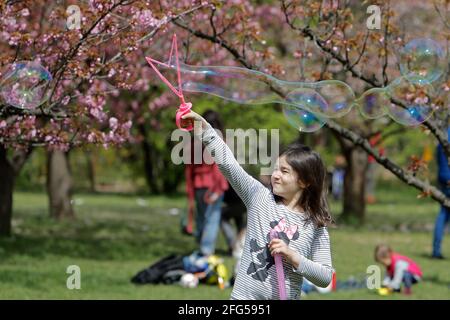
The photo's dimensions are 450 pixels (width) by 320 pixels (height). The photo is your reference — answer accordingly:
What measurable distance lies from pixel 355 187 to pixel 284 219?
13.4 meters

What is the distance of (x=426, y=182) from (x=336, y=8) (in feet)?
5.62

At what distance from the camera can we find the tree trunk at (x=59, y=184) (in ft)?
55.7

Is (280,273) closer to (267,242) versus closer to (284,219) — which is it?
(267,242)

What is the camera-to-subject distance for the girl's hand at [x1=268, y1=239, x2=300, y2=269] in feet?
14.5

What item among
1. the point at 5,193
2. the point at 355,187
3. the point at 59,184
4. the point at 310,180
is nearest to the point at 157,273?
the point at 5,193

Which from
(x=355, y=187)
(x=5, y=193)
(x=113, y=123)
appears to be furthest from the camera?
(x=355, y=187)

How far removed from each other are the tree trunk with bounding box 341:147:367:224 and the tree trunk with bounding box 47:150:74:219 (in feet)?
17.8

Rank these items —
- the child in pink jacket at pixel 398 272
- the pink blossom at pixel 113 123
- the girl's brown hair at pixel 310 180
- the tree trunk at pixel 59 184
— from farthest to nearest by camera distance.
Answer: the tree trunk at pixel 59 184
the child in pink jacket at pixel 398 272
the pink blossom at pixel 113 123
the girl's brown hair at pixel 310 180

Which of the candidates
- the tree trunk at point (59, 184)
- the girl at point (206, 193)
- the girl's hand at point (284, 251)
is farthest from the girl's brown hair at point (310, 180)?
the tree trunk at point (59, 184)

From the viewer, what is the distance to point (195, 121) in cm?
454

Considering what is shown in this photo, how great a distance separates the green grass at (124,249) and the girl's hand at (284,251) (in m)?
4.06

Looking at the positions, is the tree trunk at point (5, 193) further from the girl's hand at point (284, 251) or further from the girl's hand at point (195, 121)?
the girl's hand at point (284, 251)
